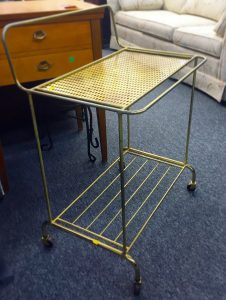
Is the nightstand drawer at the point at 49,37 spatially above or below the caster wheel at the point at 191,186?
above

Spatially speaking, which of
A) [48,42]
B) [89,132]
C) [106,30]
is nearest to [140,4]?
[106,30]

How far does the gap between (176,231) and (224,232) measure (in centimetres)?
17

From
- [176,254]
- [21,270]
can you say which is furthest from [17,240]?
[176,254]

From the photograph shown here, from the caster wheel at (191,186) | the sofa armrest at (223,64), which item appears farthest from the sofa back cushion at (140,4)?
the caster wheel at (191,186)

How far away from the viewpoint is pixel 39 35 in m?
1.22

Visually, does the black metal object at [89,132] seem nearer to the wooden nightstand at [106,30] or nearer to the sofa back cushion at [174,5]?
the sofa back cushion at [174,5]

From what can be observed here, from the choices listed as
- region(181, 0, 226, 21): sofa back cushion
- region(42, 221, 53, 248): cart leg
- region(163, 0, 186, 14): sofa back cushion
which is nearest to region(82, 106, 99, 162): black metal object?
region(42, 221, 53, 248): cart leg

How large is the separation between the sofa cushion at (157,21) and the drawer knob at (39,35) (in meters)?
1.56

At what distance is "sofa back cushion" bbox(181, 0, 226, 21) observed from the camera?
2594mm

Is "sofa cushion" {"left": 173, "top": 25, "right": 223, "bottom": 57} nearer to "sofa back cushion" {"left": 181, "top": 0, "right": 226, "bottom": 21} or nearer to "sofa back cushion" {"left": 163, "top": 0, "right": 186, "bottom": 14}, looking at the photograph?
"sofa back cushion" {"left": 181, "top": 0, "right": 226, "bottom": 21}

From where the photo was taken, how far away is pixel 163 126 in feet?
6.30

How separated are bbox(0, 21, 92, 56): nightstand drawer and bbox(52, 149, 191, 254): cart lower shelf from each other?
1.69 ft

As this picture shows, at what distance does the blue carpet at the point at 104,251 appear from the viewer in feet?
3.31

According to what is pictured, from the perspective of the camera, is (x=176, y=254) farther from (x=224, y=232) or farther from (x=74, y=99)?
(x=74, y=99)
